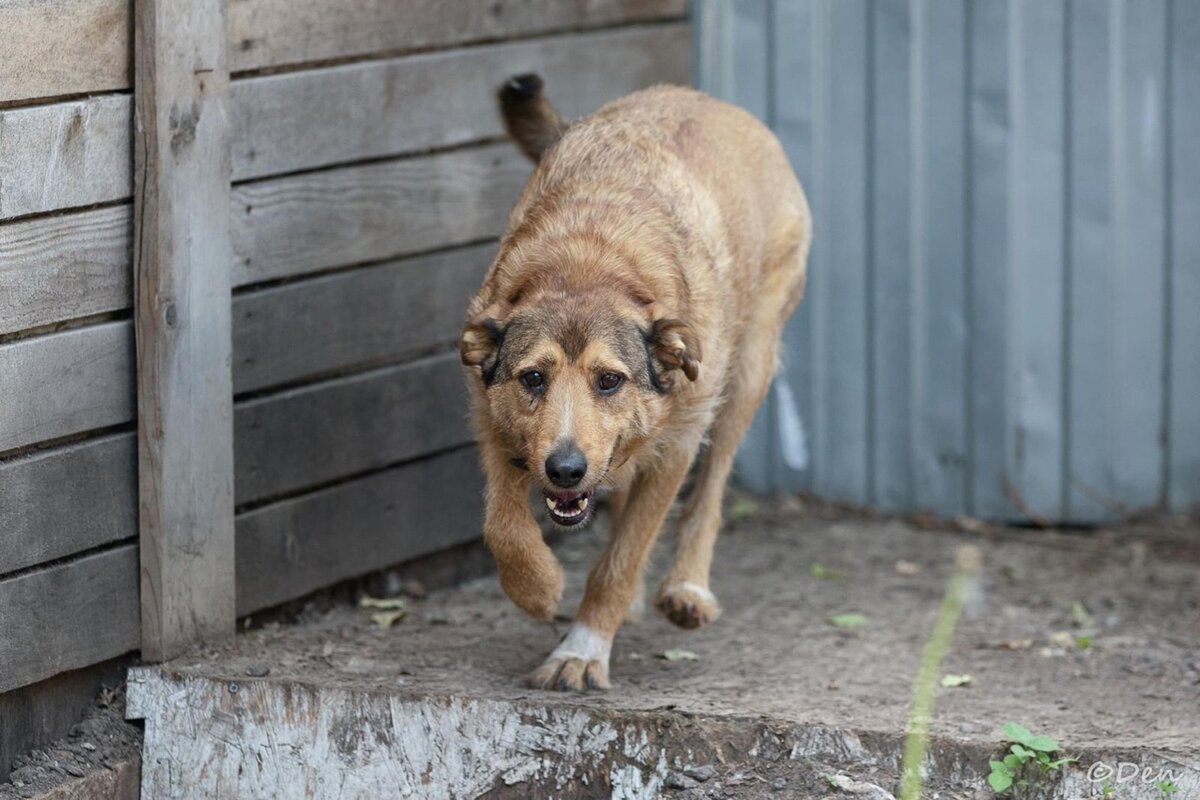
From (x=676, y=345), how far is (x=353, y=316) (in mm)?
1657

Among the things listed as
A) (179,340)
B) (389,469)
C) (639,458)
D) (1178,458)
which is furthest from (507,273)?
(1178,458)

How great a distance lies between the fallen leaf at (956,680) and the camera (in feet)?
18.4

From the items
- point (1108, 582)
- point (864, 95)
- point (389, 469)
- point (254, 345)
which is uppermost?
point (864, 95)

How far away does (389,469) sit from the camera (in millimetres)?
6535

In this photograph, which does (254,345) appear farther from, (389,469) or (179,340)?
(389,469)

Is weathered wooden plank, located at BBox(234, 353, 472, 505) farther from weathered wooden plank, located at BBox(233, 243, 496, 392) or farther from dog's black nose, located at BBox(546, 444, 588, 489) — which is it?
dog's black nose, located at BBox(546, 444, 588, 489)

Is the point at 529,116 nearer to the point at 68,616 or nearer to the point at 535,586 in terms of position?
the point at 535,586

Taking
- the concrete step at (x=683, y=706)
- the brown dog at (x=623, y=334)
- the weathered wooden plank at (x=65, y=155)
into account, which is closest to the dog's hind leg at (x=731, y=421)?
the brown dog at (x=623, y=334)

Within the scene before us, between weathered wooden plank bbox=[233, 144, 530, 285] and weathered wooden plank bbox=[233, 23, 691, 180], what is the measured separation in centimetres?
7

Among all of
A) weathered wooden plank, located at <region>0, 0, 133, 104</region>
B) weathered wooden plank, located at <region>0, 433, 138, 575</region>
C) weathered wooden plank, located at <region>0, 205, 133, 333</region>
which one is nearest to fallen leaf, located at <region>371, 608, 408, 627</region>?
weathered wooden plank, located at <region>0, 433, 138, 575</region>

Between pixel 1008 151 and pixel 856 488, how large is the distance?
5.76 ft

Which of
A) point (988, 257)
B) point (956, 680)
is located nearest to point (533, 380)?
point (956, 680)

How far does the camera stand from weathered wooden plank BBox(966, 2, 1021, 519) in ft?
24.6

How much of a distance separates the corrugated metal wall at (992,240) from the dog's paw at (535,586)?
3073 mm
